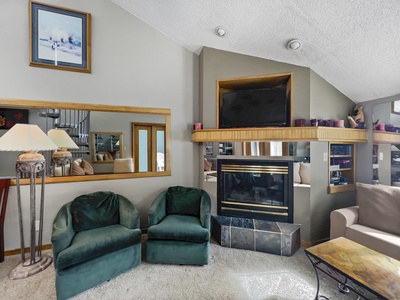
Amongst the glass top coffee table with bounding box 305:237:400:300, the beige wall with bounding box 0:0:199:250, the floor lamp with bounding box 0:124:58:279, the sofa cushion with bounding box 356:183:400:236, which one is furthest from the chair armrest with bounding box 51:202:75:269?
the sofa cushion with bounding box 356:183:400:236

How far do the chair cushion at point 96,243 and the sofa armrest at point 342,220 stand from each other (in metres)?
2.34

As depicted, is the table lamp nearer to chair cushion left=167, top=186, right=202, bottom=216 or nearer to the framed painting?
the framed painting

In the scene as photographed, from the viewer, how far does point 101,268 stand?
1851 millimetres

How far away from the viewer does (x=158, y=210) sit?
2.46 m

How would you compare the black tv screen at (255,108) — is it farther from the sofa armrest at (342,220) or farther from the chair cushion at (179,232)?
the chair cushion at (179,232)

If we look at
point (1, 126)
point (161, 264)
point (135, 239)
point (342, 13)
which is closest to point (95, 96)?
point (1, 126)

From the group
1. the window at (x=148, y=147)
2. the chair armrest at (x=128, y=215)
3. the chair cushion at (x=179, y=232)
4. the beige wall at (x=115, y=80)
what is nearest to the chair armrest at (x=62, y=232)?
the chair armrest at (x=128, y=215)

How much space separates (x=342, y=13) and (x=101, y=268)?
3408 millimetres

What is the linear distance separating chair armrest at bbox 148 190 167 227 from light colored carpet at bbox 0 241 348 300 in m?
0.49

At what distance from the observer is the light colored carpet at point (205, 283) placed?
68.3 inches

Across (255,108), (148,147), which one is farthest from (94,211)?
(255,108)

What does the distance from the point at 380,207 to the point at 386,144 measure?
938mm

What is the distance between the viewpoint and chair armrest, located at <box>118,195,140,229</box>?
2213 mm

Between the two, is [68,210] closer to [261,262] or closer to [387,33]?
[261,262]
